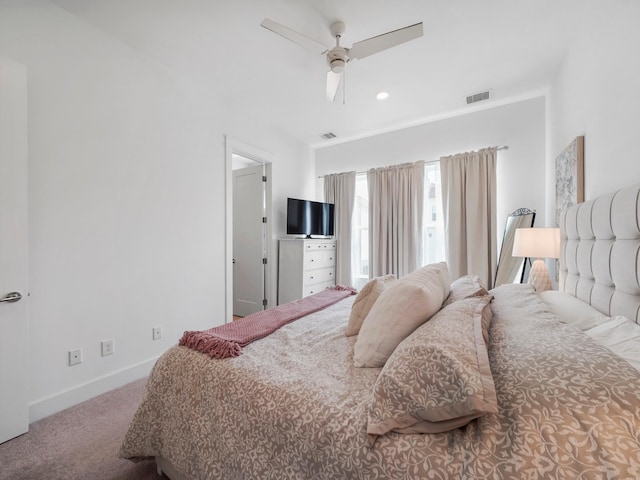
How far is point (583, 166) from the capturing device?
1934 millimetres

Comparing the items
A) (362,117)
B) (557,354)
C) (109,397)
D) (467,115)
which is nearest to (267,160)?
(362,117)

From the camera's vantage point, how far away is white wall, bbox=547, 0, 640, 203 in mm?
1351

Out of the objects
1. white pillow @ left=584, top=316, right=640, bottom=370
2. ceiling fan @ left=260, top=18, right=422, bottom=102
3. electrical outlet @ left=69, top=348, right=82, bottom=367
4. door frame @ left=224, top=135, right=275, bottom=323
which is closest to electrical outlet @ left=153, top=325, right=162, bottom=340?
electrical outlet @ left=69, top=348, right=82, bottom=367

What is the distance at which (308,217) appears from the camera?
403cm

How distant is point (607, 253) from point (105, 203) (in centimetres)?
321

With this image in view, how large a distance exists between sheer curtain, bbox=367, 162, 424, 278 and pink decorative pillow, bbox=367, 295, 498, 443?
3009 mm

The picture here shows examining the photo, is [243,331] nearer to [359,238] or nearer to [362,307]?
[362,307]

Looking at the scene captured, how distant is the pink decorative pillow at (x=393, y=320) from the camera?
108 centimetres

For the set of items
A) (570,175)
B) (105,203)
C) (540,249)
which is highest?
(570,175)

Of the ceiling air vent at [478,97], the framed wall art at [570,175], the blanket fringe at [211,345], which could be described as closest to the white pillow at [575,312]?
the framed wall art at [570,175]

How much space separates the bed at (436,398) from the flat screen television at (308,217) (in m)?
2.53

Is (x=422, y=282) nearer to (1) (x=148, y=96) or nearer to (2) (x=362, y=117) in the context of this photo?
(1) (x=148, y=96)

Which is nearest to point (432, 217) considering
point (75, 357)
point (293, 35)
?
point (293, 35)

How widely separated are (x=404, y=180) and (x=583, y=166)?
204 centimetres
